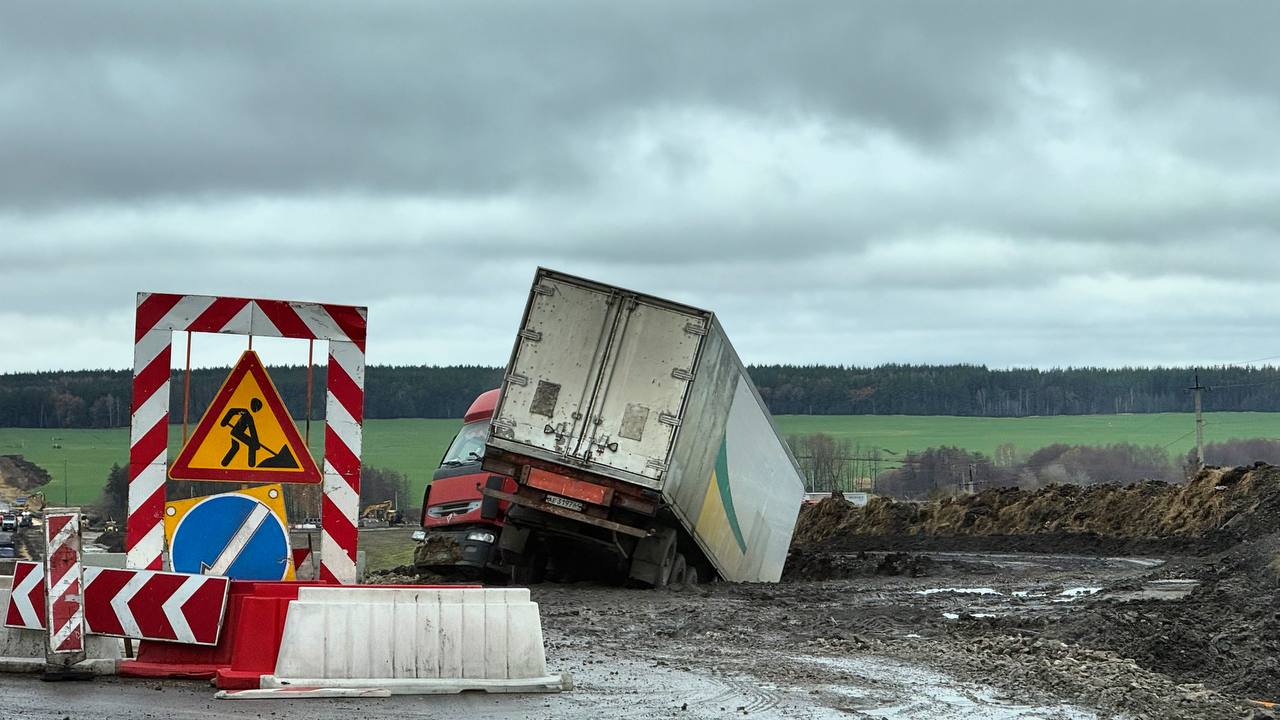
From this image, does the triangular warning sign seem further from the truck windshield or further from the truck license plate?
the truck windshield

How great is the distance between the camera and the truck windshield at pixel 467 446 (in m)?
24.3

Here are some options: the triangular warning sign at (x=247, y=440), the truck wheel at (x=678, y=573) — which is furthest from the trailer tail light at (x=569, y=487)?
the triangular warning sign at (x=247, y=440)

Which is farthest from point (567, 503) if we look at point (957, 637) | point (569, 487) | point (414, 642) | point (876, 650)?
point (414, 642)

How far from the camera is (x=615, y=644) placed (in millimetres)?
13734

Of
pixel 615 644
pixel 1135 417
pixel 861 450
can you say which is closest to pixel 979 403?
pixel 1135 417

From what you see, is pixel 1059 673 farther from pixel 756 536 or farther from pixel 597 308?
pixel 756 536

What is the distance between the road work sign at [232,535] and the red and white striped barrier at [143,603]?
378 mm

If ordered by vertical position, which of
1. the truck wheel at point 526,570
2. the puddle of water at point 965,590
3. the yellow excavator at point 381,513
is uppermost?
the puddle of water at point 965,590

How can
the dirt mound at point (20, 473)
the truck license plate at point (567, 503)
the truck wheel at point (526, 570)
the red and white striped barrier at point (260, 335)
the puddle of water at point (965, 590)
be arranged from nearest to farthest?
the red and white striped barrier at point (260, 335)
the truck license plate at point (567, 503)
the puddle of water at point (965, 590)
the truck wheel at point (526, 570)
the dirt mound at point (20, 473)

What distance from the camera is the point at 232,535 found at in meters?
10.2

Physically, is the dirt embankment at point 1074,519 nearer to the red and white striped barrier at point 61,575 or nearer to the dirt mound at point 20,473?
the red and white striped barrier at point 61,575

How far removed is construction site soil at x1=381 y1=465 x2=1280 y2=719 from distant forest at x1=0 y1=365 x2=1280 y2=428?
248 feet

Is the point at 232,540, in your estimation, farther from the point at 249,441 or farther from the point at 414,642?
the point at 414,642

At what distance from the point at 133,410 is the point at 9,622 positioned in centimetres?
157
